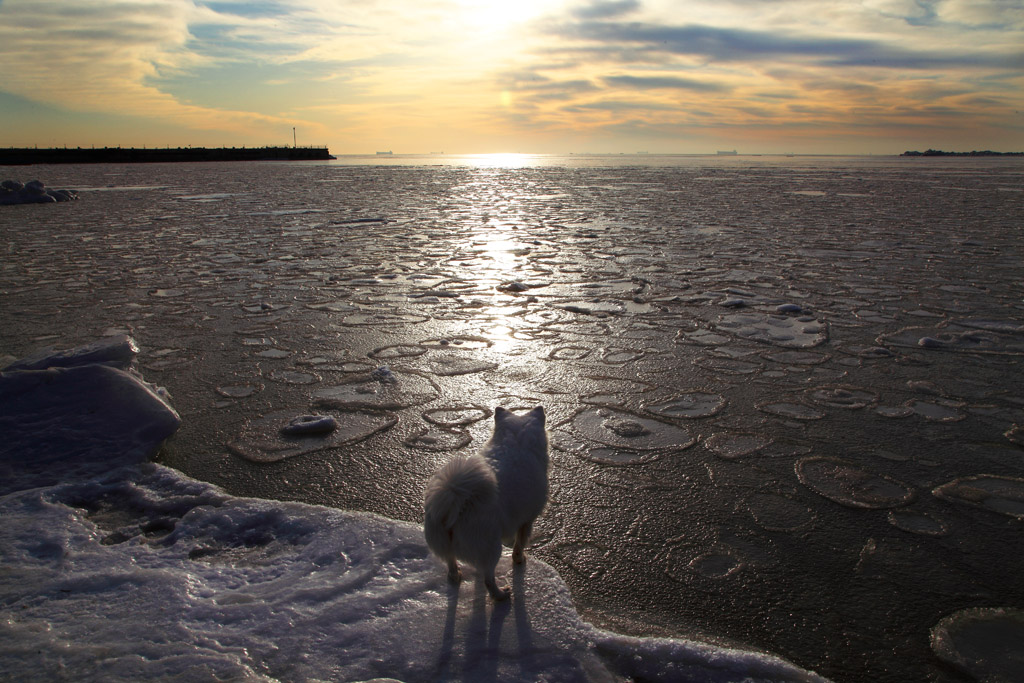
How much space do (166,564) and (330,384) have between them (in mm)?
1835

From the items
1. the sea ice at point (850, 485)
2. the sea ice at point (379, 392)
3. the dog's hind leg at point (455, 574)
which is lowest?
the dog's hind leg at point (455, 574)

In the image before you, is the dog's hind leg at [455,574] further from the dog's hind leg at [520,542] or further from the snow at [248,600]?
the dog's hind leg at [520,542]

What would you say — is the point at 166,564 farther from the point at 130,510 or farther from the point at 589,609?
the point at 589,609

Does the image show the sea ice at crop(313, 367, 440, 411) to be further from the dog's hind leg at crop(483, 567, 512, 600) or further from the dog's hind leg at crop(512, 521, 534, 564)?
the dog's hind leg at crop(483, 567, 512, 600)

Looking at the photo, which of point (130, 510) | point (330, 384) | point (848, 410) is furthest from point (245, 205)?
point (848, 410)

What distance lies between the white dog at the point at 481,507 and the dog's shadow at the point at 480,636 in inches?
2.0

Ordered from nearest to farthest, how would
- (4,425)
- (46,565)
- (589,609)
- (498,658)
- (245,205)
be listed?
(498,658)
(589,609)
(46,565)
(4,425)
(245,205)

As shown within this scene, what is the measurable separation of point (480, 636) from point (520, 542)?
0.41m

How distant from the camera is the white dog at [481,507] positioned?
1781 mm

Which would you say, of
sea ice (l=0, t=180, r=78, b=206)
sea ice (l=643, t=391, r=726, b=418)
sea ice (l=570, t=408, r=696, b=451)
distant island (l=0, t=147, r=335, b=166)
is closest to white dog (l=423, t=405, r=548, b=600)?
sea ice (l=570, t=408, r=696, b=451)

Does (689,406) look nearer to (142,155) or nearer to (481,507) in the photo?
(481,507)

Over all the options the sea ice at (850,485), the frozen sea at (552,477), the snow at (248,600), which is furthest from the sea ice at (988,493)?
the snow at (248,600)

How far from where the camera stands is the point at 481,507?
1.79 meters

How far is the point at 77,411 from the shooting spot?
308 cm
